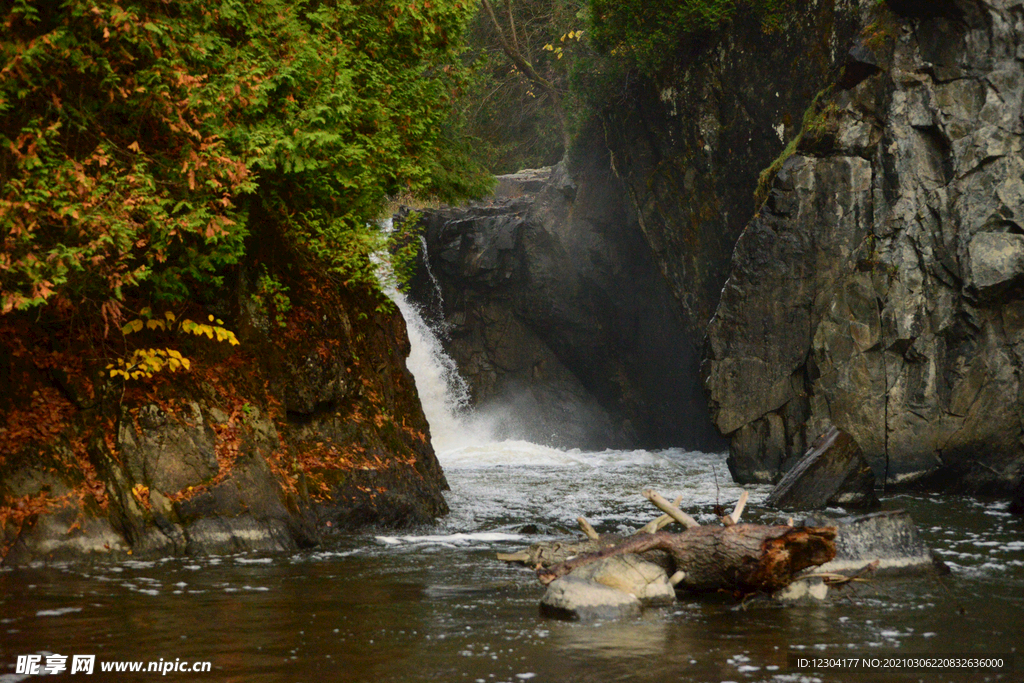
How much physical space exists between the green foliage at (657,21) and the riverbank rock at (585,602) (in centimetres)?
1740

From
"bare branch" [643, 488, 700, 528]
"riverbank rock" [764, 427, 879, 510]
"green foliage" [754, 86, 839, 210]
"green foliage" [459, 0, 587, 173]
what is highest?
"green foliage" [459, 0, 587, 173]

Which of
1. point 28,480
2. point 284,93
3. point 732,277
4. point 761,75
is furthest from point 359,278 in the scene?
point 761,75

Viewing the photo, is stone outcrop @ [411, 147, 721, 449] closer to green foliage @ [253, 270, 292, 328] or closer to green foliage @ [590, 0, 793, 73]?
green foliage @ [590, 0, 793, 73]

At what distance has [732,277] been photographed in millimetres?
19453

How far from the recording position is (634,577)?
7.55 m

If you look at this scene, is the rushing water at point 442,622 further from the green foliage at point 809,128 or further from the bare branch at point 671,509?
the green foliage at point 809,128

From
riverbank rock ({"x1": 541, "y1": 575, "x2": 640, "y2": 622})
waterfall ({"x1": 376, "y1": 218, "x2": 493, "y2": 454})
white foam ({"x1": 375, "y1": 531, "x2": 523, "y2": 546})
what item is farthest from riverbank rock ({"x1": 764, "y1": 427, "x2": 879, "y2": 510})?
waterfall ({"x1": 376, "y1": 218, "x2": 493, "y2": 454})

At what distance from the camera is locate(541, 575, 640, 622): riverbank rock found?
6898 millimetres

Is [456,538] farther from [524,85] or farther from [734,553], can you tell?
[524,85]

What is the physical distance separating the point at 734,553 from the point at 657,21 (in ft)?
58.1

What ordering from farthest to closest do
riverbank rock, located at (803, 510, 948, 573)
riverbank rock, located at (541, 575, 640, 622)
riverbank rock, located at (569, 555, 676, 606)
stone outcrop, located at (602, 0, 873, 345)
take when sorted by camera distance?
stone outcrop, located at (602, 0, 873, 345)
riverbank rock, located at (803, 510, 948, 573)
riverbank rock, located at (569, 555, 676, 606)
riverbank rock, located at (541, 575, 640, 622)

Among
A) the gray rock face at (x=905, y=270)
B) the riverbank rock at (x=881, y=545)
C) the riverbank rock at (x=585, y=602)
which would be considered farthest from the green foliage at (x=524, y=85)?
the riverbank rock at (x=585, y=602)

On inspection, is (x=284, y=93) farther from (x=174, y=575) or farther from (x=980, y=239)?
(x=980, y=239)

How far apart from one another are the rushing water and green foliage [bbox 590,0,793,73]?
1432 centimetres
